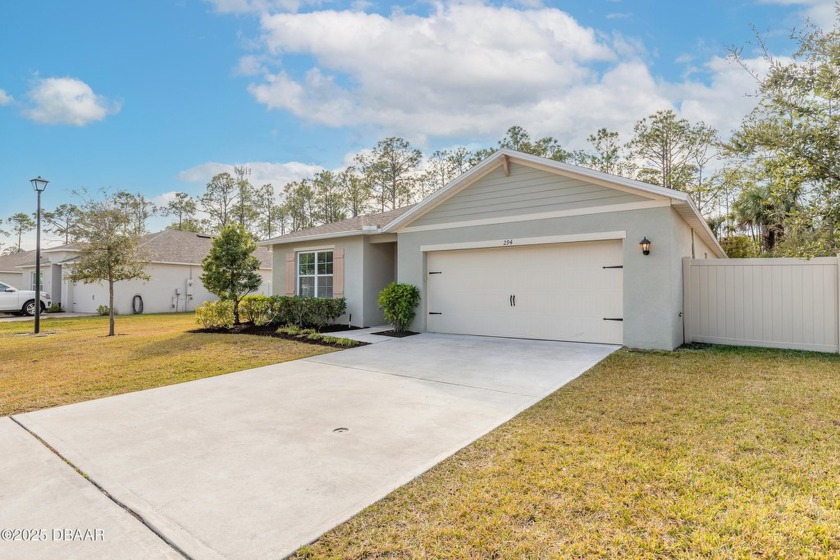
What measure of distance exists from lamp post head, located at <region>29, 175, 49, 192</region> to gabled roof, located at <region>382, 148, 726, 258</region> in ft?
31.5

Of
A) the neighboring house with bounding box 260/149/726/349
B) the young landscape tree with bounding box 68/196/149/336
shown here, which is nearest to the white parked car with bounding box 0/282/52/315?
the young landscape tree with bounding box 68/196/149/336

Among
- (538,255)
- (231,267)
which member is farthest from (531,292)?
(231,267)

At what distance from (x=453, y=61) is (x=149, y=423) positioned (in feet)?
38.3

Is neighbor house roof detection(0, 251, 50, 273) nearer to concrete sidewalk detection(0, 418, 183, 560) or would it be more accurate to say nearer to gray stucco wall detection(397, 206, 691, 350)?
concrete sidewalk detection(0, 418, 183, 560)

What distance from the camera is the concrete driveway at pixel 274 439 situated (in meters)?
2.49

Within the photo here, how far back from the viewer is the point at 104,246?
11.9 meters

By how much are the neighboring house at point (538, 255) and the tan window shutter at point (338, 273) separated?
0.12 feet

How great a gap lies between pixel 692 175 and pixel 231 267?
21332mm

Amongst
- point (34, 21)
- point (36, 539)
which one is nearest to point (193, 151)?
point (34, 21)

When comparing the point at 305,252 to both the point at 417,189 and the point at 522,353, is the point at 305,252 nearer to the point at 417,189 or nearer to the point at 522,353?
the point at 522,353

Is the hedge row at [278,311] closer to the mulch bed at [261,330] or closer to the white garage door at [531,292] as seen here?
the mulch bed at [261,330]

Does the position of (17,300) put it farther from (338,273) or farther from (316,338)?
(316,338)

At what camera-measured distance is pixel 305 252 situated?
13.4 m

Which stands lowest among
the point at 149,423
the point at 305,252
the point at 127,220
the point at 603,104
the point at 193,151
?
the point at 149,423
